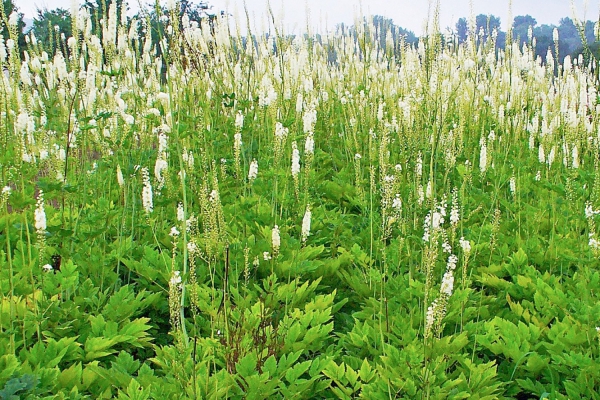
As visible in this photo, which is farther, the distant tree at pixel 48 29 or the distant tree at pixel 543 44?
the distant tree at pixel 543 44

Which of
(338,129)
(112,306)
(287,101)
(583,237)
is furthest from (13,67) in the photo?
(338,129)

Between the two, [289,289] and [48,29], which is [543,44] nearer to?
[48,29]

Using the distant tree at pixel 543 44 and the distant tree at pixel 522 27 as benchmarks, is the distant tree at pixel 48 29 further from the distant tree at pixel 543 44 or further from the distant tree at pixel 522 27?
the distant tree at pixel 543 44

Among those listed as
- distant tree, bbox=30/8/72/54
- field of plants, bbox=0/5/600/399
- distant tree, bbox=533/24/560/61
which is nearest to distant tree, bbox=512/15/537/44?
distant tree, bbox=533/24/560/61

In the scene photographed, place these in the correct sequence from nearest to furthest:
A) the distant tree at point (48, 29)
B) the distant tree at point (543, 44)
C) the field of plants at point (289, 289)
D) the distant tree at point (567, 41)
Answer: the field of plants at point (289, 289) → the distant tree at point (48, 29) → the distant tree at point (567, 41) → the distant tree at point (543, 44)

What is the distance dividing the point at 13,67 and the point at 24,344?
5.61ft

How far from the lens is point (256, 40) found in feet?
19.0

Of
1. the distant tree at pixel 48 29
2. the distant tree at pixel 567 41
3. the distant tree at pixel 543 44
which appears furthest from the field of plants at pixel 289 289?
the distant tree at pixel 543 44

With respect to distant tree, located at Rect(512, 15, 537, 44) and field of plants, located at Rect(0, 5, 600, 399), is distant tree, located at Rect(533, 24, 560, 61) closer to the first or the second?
distant tree, located at Rect(512, 15, 537, 44)

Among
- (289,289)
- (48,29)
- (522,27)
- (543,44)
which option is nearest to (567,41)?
(522,27)

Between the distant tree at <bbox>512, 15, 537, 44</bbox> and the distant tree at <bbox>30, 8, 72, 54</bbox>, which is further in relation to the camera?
the distant tree at <bbox>512, 15, 537, 44</bbox>

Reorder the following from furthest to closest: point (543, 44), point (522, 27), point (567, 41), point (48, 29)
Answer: point (522, 27) → point (567, 41) → point (543, 44) → point (48, 29)

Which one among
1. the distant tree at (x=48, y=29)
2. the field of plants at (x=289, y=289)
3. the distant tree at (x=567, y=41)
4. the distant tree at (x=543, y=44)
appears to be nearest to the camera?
the field of plants at (x=289, y=289)

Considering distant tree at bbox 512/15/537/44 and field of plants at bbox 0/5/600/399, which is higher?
distant tree at bbox 512/15/537/44
